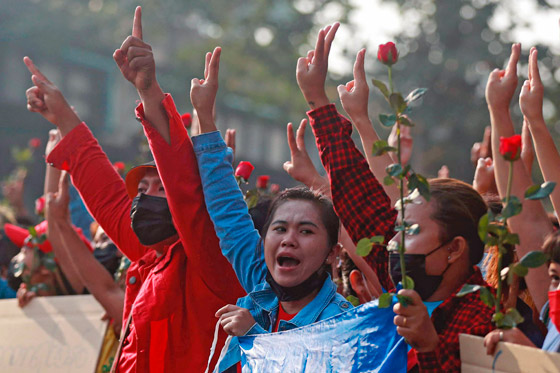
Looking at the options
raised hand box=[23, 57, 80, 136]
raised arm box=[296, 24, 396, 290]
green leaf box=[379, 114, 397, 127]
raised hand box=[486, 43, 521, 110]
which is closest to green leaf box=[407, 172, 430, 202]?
green leaf box=[379, 114, 397, 127]

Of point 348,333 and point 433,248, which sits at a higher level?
point 433,248

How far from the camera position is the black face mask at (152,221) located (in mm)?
3365

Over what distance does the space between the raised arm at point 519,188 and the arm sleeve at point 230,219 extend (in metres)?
0.88

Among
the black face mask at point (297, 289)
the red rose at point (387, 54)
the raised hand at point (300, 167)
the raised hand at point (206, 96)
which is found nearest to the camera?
the red rose at point (387, 54)

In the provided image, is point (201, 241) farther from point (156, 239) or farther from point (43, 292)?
point (43, 292)

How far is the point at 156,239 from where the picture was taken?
3.38 m

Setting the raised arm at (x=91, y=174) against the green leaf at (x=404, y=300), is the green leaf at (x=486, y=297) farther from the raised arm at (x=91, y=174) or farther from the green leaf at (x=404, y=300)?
the raised arm at (x=91, y=174)

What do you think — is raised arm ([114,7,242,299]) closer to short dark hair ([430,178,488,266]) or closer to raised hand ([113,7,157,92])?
raised hand ([113,7,157,92])

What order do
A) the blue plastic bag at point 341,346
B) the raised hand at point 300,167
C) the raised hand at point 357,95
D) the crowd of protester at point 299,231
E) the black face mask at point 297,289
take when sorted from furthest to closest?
the raised hand at point 300,167 < the raised hand at point 357,95 < the black face mask at point 297,289 < the crowd of protester at point 299,231 < the blue plastic bag at point 341,346

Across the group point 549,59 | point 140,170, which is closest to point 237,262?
point 140,170

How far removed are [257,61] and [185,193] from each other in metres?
24.8

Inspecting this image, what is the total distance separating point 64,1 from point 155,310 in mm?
26705

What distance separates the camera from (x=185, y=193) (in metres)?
3.09

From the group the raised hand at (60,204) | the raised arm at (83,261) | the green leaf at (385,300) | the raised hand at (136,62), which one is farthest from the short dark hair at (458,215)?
the raised hand at (60,204)
